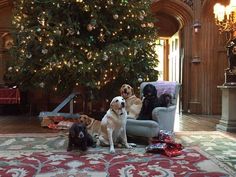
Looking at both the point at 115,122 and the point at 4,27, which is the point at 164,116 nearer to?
the point at 115,122

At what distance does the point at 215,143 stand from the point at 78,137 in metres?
2.11

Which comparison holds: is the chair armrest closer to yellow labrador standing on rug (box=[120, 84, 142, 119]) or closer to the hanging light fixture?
yellow labrador standing on rug (box=[120, 84, 142, 119])

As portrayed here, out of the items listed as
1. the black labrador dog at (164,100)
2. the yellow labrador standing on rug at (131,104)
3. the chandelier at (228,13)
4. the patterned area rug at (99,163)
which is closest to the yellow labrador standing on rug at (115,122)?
the patterned area rug at (99,163)

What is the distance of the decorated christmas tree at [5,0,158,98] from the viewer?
5.94 metres

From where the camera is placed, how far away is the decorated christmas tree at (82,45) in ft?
19.5

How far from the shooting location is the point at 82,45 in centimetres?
618

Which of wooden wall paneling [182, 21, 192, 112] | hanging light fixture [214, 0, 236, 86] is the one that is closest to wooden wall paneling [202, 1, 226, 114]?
wooden wall paneling [182, 21, 192, 112]

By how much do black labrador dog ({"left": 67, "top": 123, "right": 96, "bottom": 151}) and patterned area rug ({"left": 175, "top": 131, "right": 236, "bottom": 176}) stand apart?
4.95 feet

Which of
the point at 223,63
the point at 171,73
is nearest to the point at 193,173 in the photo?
the point at 223,63

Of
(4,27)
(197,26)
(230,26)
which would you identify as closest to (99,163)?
(230,26)

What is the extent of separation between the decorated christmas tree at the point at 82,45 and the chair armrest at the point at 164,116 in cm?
173

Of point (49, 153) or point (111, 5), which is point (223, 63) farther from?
point (49, 153)

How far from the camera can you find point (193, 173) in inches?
124

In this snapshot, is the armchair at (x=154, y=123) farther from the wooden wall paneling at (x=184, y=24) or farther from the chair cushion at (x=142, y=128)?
the wooden wall paneling at (x=184, y=24)
